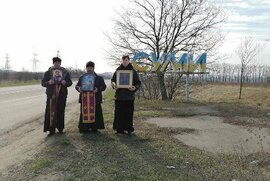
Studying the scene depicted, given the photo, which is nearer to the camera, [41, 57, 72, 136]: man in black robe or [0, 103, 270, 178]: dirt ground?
[0, 103, 270, 178]: dirt ground

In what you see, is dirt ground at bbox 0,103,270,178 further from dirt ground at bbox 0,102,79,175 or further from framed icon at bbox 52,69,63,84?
framed icon at bbox 52,69,63,84

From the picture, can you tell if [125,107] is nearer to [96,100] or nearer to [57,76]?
[96,100]

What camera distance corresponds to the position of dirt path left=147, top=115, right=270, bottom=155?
770 cm

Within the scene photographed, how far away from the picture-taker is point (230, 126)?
10.6 meters

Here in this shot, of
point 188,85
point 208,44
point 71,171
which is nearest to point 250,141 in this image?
point 71,171

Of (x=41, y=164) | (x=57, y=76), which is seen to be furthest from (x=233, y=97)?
(x=41, y=164)

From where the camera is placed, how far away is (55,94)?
358 inches

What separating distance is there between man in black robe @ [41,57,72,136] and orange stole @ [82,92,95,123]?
1.68 ft

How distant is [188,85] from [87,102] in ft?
36.8

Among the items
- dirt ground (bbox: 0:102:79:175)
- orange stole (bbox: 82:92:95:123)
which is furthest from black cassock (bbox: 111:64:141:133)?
dirt ground (bbox: 0:102:79:175)

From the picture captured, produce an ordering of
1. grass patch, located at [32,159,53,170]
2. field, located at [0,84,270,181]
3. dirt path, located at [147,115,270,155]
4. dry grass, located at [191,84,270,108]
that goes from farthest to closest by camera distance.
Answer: dry grass, located at [191,84,270,108] < dirt path, located at [147,115,270,155] < grass patch, located at [32,159,53,170] < field, located at [0,84,270,181]

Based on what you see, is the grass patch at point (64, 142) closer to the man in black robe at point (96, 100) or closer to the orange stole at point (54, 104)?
the man in black robe at point (96, 100)

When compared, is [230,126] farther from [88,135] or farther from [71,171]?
[71,171]

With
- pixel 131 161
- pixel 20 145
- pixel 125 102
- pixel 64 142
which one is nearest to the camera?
pixel 131 161
